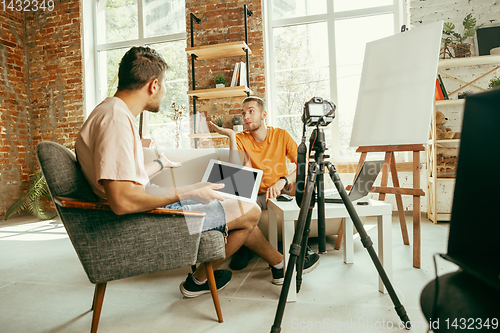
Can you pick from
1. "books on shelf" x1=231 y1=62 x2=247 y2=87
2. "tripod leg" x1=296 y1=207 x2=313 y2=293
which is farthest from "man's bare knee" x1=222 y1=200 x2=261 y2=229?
"books on shelf" x1=231 y1=62 x2=247 y2=87

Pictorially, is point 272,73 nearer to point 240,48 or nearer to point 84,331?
point 240,48

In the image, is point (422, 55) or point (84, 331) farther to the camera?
point (422, 55)

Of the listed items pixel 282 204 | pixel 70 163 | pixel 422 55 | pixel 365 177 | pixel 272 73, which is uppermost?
pixel 272 73

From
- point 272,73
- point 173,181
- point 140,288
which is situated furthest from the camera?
point 272,73

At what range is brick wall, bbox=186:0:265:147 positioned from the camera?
369cm

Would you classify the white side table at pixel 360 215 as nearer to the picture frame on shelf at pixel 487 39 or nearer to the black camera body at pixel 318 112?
the black camera body at pixel 318 112

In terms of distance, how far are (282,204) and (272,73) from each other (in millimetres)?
2662

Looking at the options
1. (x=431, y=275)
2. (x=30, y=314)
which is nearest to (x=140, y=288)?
(x=30, y=314)

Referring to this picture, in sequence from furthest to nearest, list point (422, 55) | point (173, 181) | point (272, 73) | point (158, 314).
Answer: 1. point (272, 73)
2. point (422, 55)
3. point (158, 314)
4. point (173, 181)

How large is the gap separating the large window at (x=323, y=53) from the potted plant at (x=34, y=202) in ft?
10.6

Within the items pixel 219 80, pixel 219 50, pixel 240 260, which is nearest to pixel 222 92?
pixel 219 80

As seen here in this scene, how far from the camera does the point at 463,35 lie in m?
3.07

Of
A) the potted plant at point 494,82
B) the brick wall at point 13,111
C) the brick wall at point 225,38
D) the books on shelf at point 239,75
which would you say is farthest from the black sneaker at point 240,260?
the brick wall at point 13,111

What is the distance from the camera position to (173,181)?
3.25 ft
